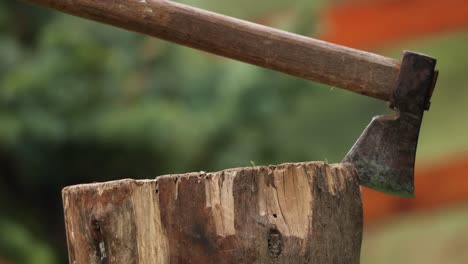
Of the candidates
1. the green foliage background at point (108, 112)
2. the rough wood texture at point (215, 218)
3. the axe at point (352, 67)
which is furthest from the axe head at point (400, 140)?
the green foliage background at point (108, 112)

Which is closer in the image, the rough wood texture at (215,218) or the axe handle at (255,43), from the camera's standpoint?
the rough wood texture at (215,218)

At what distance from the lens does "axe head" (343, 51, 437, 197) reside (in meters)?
1.72

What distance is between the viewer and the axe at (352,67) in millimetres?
1727

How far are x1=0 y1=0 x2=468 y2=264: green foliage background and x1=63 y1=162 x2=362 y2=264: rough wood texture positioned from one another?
1.80m

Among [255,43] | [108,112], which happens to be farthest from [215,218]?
Result: [108,112]

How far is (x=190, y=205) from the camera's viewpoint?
1520 mm

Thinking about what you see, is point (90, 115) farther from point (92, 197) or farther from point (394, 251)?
point (92, 197)

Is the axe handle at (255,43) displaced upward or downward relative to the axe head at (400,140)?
upward

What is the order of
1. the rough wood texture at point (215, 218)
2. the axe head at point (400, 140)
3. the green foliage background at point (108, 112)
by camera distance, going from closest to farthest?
the rough wood texture at point (215, 218)
the axe head at point (400, 140)
the green foliage background at point (108, 112)

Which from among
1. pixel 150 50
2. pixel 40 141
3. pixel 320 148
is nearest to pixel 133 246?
Result: pixel 40 141

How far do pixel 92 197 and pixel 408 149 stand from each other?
58 centimetres

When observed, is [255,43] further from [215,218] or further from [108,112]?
[108,112]

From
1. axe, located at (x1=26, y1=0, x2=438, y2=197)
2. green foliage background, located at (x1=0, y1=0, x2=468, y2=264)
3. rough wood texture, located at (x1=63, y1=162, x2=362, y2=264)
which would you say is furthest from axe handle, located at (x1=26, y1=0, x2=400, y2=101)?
green foliage background, located at (x1=0, y1=0, x2=468, y2=264)

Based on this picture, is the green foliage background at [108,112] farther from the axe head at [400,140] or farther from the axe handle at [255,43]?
the axe head at [400,140]
